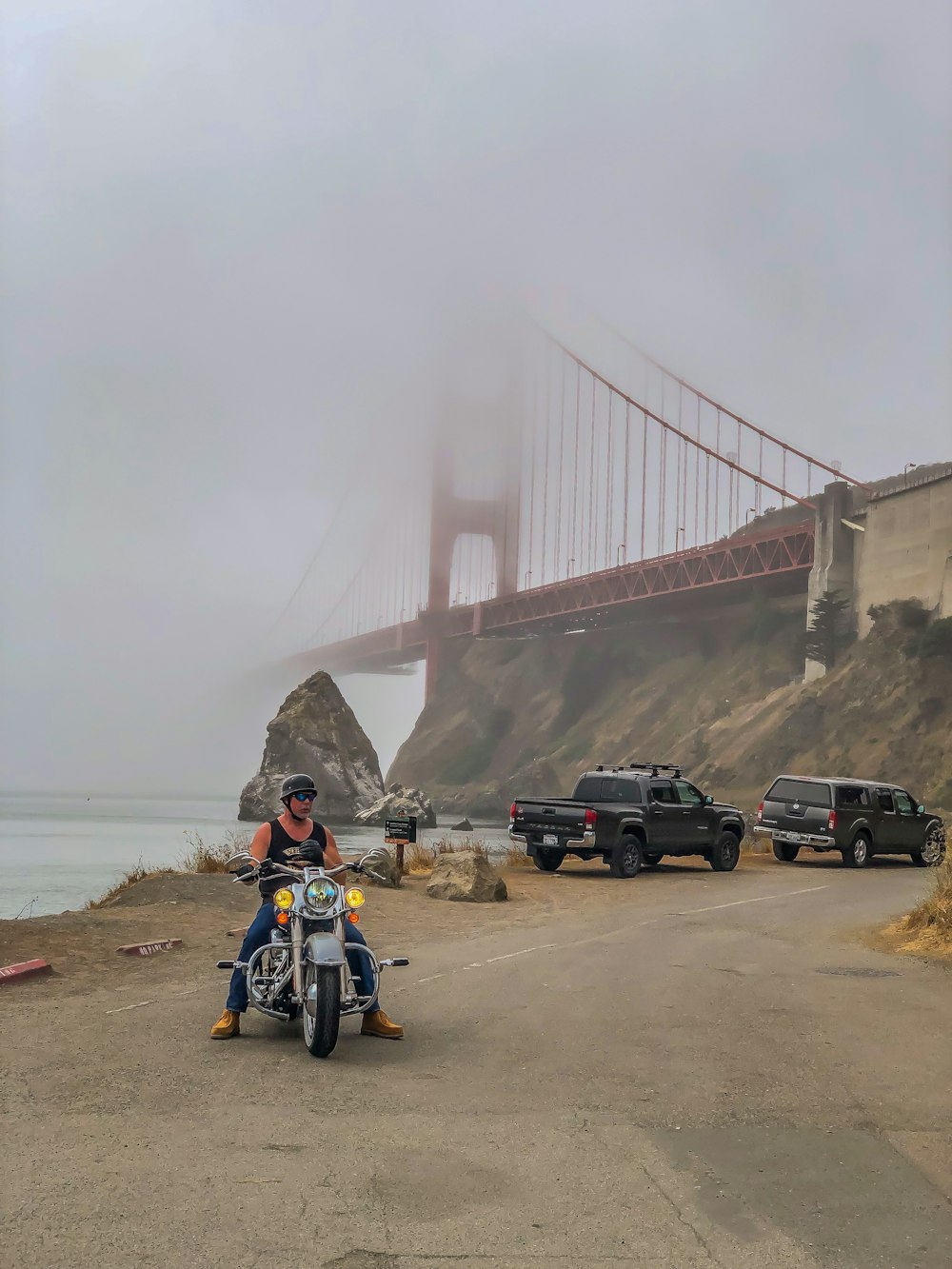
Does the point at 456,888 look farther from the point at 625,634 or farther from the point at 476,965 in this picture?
the point at 625,634

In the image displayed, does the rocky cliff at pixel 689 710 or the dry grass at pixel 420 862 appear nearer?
the dry grass at pixel 420 862

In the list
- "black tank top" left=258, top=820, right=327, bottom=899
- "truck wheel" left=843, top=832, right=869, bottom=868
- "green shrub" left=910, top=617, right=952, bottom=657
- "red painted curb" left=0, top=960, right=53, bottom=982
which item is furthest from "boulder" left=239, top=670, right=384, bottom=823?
"black tank top" left=258, top=820, right=327, bottom=899

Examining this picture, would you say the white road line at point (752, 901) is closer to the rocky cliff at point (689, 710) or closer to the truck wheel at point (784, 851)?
the truck wheel at point (784, 851)

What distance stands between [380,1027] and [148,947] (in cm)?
448

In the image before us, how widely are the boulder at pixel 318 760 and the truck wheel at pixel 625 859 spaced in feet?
189

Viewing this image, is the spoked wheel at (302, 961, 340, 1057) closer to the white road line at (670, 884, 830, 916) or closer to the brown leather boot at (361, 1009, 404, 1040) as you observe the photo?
the brown leather boot at (361, 1009, 404, 1040)

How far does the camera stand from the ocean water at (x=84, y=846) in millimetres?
28750

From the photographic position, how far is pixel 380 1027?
7945mm

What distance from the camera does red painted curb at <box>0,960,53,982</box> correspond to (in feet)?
32.2

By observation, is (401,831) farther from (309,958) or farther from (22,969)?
(309,958)

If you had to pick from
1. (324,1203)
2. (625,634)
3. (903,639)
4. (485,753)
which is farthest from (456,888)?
(485,753)

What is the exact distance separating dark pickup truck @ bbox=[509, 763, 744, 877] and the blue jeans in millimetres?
13635

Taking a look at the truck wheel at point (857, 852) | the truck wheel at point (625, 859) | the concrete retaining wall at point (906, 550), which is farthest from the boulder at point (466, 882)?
the concrete retaining wall at point (906, 550)

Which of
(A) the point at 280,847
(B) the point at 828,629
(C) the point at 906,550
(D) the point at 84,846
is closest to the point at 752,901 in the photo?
(A) the point at 280,847
